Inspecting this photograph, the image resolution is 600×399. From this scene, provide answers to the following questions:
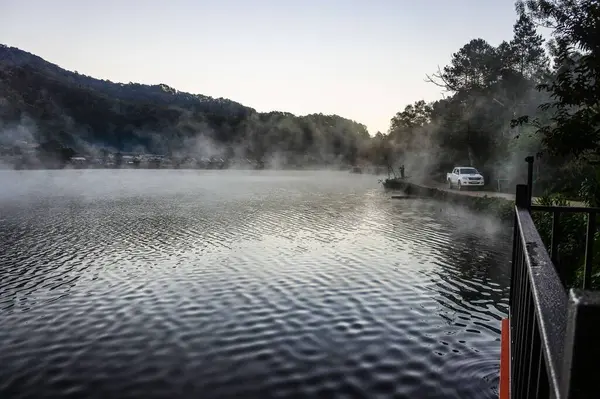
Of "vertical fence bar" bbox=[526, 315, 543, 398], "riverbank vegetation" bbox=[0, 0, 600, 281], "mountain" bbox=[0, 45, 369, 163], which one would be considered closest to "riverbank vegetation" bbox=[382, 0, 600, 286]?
"riverbank vegetation" bbox=[0, 0, 600, 281]

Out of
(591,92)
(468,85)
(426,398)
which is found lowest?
(426,398)

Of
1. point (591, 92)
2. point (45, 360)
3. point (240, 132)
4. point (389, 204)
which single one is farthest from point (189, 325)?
point (240, 132)

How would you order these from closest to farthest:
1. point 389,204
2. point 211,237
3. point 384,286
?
point 384,286 → point 211,237 → point 389,204

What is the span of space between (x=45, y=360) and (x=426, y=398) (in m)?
6.99

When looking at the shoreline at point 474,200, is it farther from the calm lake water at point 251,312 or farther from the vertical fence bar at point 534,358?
the vertical fence bar at point 534,358

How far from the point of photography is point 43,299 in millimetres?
12422

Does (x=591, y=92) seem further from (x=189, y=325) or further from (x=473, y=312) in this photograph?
(x=189, y=325)

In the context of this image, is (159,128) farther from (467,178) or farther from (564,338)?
(564,338)

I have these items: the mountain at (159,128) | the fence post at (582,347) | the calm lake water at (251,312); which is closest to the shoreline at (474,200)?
the calm lake water at (251,312)

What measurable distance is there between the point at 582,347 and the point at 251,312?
1095 cm

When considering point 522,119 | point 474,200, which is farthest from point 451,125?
point 522,119

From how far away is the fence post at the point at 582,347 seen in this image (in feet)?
2.59

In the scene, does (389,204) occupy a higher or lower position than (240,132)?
lower

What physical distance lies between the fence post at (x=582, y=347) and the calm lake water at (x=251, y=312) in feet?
24.0
